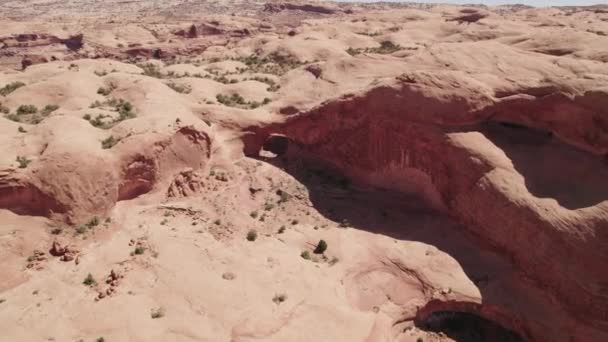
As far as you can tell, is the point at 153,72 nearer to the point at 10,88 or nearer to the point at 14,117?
the point at 10,88

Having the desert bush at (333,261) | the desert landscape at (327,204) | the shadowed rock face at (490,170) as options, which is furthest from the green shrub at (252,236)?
the shadowed rock face at (490,170)

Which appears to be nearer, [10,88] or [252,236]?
[252,236]

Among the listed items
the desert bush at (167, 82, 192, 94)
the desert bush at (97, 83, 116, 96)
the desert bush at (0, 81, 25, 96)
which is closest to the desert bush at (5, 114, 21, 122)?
the desert bush at (0, 81, 25, 96)

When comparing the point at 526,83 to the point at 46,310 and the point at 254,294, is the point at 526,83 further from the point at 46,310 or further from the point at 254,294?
the point at 46,310

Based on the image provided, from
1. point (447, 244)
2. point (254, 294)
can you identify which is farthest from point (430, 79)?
point (254, 294)

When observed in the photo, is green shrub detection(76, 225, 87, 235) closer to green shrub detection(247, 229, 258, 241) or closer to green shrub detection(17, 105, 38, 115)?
green shrub detection(247, 229, 258, 241)

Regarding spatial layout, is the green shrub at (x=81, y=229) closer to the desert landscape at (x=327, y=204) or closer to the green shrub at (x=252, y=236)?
the desert landscape at (x=327, y=204)

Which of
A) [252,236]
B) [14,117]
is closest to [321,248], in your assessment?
[252,236]
